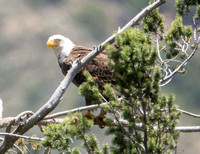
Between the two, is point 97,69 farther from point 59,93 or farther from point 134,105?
point 134,105

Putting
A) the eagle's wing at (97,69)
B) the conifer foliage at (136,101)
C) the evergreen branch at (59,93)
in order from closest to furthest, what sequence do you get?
the conifer foliage at (136,101) → the evergreen branch at (59,93) → the eagle's wing at (97,69)

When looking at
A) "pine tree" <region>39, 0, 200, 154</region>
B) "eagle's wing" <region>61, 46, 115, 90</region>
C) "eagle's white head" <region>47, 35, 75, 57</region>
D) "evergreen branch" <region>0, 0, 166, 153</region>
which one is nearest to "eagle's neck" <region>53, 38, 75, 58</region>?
"eagle's white head" <region>47, 35, 75, 57</region>

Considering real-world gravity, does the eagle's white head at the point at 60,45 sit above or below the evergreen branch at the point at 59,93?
above

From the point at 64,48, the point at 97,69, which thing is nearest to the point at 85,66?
the point at 97,69

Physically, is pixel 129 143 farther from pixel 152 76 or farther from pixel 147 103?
pixel 152 76

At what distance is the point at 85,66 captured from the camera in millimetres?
4406

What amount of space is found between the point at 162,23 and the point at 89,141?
1.79 meters

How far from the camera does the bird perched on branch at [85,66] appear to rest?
173 inches

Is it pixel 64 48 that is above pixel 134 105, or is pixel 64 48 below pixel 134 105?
above

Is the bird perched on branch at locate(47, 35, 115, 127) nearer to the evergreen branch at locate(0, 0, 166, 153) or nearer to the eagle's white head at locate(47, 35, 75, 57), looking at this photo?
the eagle's white head at locate(47, 35, 75, 57)

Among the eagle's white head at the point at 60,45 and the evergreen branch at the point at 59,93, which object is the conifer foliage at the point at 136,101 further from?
the eagle's white head at the point at 60,45

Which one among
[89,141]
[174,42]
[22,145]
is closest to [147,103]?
[89,141]

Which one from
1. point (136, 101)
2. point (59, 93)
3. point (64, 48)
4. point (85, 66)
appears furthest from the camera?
point (64, 48)

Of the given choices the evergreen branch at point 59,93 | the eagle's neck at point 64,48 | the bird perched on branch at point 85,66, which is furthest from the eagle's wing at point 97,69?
the evergreen branch at point 59,93
